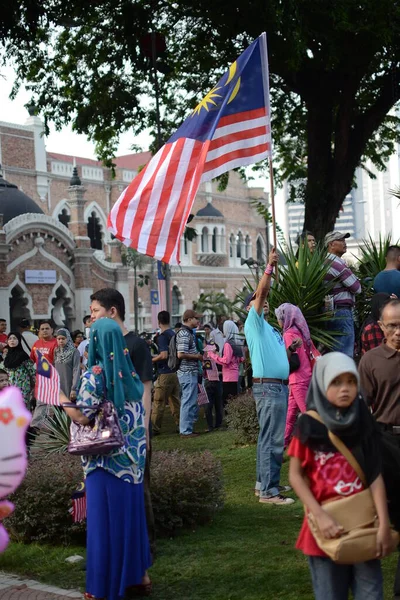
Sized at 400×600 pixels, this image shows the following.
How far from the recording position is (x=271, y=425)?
8164 millimetres

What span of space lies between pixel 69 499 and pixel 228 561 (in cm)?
139

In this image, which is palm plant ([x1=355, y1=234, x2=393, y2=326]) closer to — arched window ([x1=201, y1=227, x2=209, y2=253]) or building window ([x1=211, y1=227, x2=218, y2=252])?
arched window ([x1=201, y1=227, x2=209, y2=253])

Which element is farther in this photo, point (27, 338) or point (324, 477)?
point (27, 338)

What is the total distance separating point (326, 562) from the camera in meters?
4.10

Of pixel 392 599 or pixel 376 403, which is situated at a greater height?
pixel 376 403

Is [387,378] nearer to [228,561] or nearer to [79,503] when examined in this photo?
[228,561]

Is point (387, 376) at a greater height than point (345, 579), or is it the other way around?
point (387, 376)

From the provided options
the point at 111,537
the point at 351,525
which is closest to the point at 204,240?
the point at 111,537

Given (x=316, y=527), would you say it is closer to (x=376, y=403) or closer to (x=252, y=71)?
(x=376, y=403)

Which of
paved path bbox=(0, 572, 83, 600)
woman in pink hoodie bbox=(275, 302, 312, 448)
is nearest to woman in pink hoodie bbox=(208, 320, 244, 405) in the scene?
woman in pink hoodie bbox=(275, 302, 312, 448)

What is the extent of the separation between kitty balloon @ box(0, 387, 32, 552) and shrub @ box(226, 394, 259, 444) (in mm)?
7157

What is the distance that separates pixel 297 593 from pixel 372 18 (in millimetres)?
11743

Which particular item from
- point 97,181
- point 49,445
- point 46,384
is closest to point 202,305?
point 97,181

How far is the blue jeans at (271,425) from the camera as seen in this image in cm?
813
